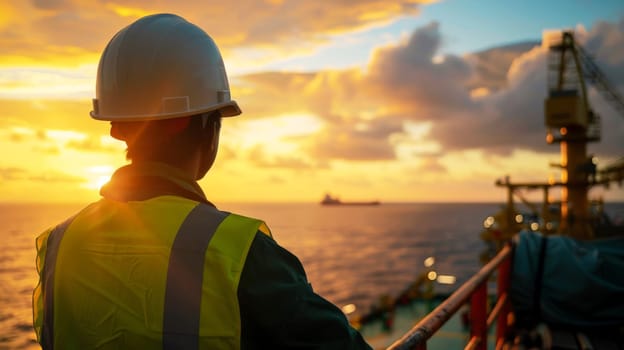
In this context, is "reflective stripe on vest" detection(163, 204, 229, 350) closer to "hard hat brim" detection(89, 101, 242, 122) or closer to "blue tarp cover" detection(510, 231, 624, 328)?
"hard hat brim" detection(89, 101, 242, 122)

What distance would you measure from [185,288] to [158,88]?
912 millimetres

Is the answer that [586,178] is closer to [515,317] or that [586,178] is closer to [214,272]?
[515,317]

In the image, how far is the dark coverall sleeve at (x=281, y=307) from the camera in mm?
1374

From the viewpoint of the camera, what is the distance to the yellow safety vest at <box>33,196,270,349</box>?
137 cm

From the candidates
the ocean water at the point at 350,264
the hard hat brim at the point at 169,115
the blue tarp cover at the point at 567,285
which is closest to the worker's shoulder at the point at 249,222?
the hard hat brim at the point at 169,115

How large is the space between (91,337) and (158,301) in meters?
0.28

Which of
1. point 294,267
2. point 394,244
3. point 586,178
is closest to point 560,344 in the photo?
point 294,267

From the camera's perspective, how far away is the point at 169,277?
140cm

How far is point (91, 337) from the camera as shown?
1497 millimetres

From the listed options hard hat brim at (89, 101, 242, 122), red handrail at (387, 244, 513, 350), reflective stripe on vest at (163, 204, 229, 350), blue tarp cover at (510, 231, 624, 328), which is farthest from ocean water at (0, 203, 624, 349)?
reflective stripe on vest at (163, 204, 229, 350)

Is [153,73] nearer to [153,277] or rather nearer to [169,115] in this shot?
[169,115]

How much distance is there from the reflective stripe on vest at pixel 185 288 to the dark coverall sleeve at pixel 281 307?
0.13m

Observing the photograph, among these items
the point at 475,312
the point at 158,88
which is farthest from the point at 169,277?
the point at 475,312

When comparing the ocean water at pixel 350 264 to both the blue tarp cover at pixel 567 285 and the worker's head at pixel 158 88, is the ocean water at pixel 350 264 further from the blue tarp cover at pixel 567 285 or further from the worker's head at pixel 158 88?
the worker's head at pixel 158 88
